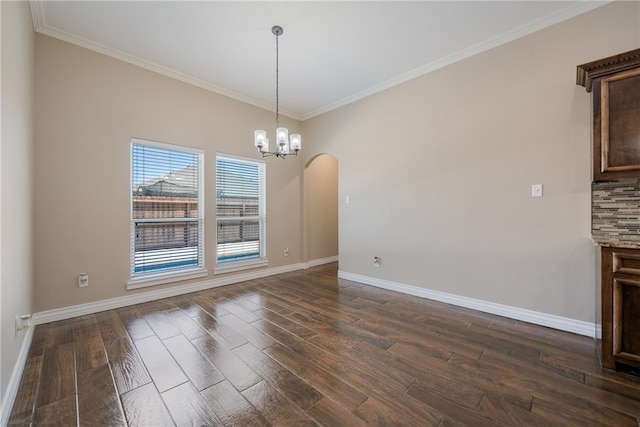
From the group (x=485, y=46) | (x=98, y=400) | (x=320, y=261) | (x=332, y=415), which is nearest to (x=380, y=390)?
(x=332, y=415)

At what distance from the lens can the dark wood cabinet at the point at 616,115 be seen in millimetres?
2027

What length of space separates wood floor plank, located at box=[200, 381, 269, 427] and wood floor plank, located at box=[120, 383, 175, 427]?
236 millimetres

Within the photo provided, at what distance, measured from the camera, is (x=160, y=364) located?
2031 mm

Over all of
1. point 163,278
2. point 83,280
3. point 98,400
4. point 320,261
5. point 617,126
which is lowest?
point 98,400

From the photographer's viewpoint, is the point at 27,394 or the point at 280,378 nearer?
the point at 27,394

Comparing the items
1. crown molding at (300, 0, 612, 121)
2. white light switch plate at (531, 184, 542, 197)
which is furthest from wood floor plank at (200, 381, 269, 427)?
crown molding at (300, 0, 612, 121)

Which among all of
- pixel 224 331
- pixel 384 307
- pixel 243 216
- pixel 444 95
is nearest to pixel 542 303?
pixel 384 307

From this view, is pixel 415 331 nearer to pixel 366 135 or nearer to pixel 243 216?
pixel 366 135

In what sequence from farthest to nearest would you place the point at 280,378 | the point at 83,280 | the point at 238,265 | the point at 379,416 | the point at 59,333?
the point at 238,265, the point at 83,280, the point at 59,333, the point at 280,378, the point at 379,416

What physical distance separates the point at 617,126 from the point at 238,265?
15.4ft

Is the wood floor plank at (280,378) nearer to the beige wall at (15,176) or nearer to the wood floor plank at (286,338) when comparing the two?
the wood floor plank at (286,338)

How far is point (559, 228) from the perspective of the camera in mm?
2580

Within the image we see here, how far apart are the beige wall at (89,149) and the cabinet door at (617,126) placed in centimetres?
453

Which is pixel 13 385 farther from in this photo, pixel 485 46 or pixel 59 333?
pixel 485 46
